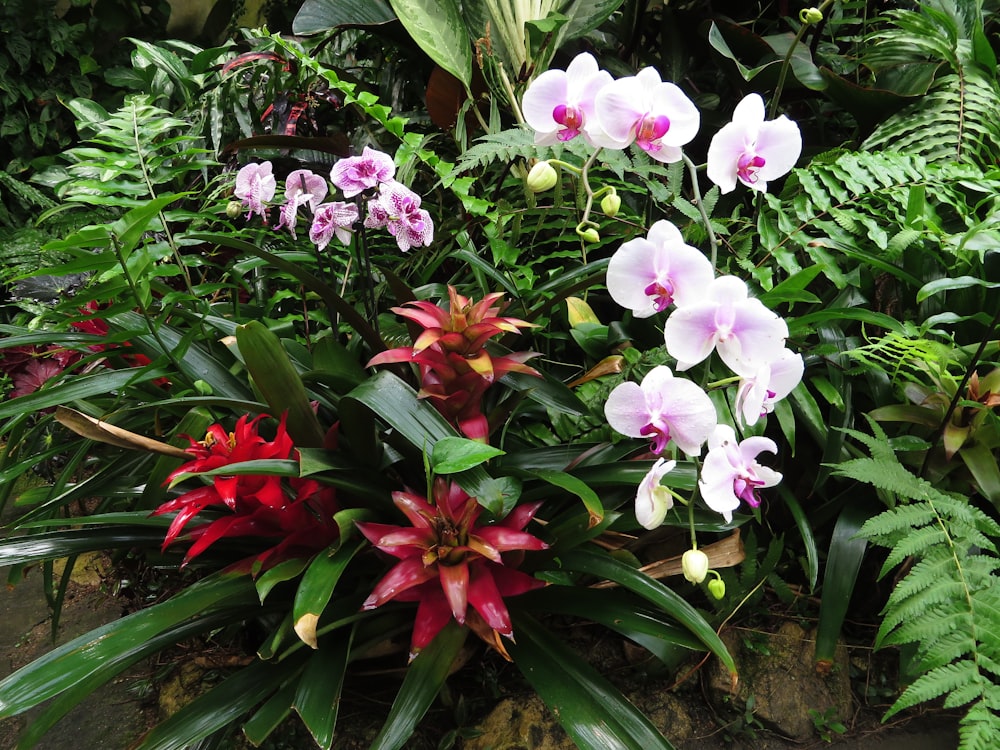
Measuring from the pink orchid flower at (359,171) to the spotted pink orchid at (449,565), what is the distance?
1.68 ft

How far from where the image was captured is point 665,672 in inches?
46.2

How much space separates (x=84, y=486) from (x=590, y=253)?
1255 millimetres

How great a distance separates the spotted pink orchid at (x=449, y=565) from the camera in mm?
919

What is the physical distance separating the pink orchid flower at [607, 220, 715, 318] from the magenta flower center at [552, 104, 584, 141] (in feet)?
0.71

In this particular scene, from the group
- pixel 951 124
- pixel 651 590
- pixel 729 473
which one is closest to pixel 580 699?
pixel 651 590

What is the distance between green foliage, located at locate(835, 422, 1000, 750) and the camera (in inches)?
32.0

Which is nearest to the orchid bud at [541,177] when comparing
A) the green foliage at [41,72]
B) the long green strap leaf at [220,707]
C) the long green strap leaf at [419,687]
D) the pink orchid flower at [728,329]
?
the pink orchid flower at [728,329]

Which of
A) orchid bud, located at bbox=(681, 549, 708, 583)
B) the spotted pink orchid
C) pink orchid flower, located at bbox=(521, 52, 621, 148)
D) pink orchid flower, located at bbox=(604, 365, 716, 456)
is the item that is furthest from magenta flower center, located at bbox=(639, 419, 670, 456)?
pink orchid flower, located at bbox=(521, 52, 621, 148)

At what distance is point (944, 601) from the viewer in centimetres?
89

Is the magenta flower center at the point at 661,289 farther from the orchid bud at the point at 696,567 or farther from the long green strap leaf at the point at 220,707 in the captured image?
the long green strap leaf at the point at 220,707

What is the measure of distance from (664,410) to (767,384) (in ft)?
0.42

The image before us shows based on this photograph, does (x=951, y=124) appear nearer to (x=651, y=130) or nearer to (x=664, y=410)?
(x=651, y=130)

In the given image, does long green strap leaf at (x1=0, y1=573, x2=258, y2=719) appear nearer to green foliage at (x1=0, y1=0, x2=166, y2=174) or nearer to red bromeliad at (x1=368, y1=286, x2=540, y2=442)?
red bromeliad at (x1=368, y1=286, x2=540, y2=442)

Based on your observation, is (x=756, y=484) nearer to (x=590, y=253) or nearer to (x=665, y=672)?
(x=665, y=672)
